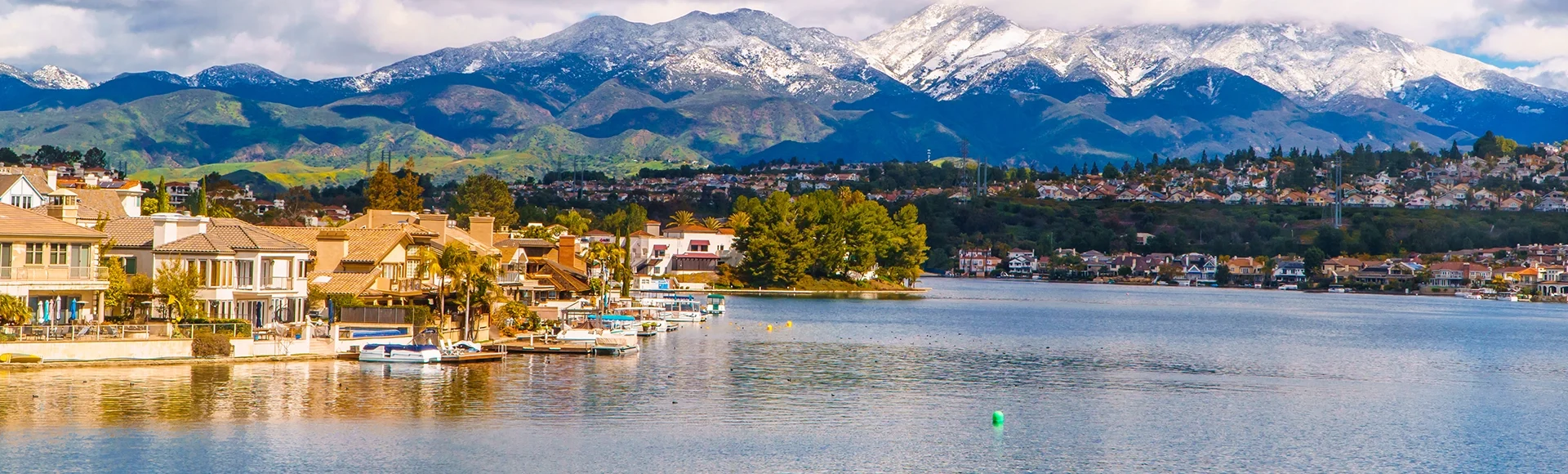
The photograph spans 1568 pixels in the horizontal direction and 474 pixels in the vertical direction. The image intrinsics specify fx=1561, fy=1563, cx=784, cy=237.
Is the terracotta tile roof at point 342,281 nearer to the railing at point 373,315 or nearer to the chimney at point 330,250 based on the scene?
the chimney at point 330,250

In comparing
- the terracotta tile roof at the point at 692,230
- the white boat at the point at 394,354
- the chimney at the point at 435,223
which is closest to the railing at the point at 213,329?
the white boat at the point at 394,354

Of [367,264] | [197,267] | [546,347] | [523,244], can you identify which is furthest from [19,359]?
[523,244]

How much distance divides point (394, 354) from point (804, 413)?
20.7 meters

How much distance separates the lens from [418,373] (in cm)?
6694

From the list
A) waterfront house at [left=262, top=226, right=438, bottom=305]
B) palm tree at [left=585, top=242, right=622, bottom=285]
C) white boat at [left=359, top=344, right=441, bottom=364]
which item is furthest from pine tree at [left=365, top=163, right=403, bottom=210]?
white boat at [left=359, top=344, right=441, bottom=364]

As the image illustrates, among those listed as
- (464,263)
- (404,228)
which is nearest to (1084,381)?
(464,263)

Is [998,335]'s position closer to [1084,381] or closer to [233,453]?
[1084,381]

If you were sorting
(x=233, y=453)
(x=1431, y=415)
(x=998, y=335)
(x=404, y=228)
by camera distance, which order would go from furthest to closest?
1. (x=998, y=335)
2. (x=404, y=228)
3. (x=1431, y=415)
4. (x=233, y=453)

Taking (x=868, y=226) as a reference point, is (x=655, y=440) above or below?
below

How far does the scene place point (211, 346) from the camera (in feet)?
212

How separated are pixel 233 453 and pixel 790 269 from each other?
131 meters

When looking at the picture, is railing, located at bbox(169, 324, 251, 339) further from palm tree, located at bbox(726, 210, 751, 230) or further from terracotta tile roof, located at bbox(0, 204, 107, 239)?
palm tree, located at bbox(726, 210, 751, 230)

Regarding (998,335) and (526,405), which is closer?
(526,405)

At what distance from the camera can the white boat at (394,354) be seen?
228 feet
